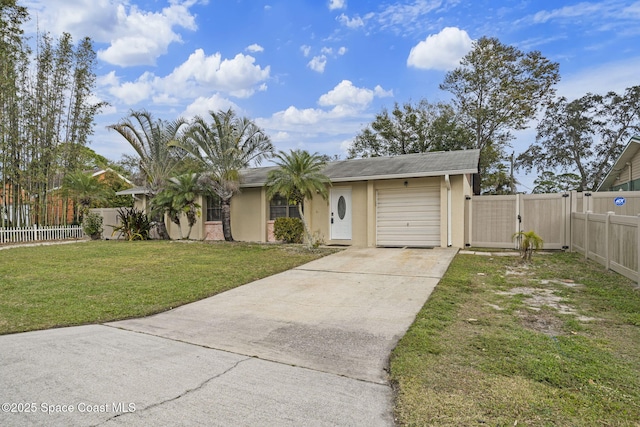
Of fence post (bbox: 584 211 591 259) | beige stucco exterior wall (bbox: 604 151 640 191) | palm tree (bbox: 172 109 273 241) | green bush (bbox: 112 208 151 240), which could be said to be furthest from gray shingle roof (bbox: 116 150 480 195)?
beige stucco exterior wall (bbox: 604 151 640 191)

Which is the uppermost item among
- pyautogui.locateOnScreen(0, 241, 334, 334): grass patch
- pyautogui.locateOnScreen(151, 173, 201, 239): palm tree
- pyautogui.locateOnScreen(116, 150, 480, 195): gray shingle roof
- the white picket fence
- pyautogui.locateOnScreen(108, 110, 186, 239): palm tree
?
pyautogui.locateOnScreen(108, 110, 186, 239): palm tree

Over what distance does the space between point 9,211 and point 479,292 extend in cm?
1839

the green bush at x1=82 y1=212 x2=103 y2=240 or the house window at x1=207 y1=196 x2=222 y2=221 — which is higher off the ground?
the house window at x1=207 y1=196 x2=222 y2=221

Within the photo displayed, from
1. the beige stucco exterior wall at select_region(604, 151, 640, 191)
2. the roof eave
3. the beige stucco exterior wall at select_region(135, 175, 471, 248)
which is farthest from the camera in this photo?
the beige stucco exterior wall at select_region(604, 151, 640, 191)

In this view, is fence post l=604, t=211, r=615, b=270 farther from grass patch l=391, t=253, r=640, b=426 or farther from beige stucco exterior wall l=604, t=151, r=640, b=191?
beige stucco exterior wall l=604, t=151, r=640, b=191

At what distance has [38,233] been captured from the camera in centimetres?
1577

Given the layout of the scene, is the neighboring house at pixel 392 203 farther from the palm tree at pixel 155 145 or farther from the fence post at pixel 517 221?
the palm tree at pixel 155 145

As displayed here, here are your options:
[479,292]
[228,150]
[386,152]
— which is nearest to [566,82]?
[386,152]

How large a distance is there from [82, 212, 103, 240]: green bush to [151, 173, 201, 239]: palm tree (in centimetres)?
407

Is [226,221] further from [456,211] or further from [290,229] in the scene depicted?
[456,211]

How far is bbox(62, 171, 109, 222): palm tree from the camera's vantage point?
639 inches

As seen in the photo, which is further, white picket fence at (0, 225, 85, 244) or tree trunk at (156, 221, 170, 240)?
tree trunk at (156, 221, 170, 240)

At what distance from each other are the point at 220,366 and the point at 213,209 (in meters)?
13.2

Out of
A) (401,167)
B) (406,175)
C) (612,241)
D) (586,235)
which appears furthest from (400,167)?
(612,241)
